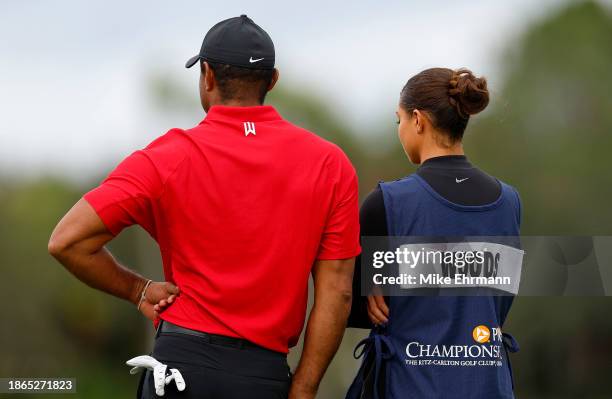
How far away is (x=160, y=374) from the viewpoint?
4180mm

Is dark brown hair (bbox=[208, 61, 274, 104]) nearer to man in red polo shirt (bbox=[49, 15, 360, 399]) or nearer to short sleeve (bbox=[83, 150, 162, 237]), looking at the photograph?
man in red polo shirt (bbox=[49, 15, 360, 399])

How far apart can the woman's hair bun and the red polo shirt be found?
72 centimetres

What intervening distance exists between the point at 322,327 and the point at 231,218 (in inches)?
25.4

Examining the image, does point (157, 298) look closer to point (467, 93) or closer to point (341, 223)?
point (341, 223)

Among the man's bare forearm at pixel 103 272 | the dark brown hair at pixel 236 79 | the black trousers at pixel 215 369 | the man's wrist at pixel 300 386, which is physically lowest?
the man's wrist at pixel 300 386

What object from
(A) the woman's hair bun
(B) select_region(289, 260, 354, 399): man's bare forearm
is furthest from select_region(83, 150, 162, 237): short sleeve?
(A) the woman's hair bun

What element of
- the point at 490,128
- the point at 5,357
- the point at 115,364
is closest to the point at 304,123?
the point at 490,128

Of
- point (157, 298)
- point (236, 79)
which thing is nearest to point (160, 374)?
point (157, 298)

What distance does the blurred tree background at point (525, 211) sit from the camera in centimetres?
3816

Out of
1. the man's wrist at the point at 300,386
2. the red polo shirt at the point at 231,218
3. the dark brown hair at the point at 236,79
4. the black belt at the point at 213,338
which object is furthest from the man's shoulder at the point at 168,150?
the man's wrist at the point at 300,386

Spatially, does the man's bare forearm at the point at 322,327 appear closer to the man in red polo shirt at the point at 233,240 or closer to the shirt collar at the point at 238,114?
the man in red polo shirt at the point at 233,240

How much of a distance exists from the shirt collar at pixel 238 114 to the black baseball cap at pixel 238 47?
0.64 ft

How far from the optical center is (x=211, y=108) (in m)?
4.50

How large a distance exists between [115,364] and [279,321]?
46858 mm
